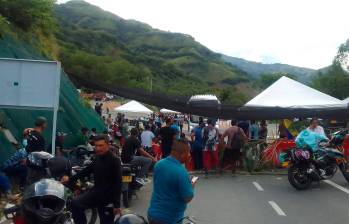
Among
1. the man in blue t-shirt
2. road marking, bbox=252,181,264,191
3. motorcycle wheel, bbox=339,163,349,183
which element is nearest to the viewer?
the man in blue t-shirt

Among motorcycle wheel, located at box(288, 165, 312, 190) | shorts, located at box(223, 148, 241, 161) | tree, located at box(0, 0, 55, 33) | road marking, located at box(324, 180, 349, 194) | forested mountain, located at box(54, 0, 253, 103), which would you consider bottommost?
road marking, located at box(324, 180, 349, 194)

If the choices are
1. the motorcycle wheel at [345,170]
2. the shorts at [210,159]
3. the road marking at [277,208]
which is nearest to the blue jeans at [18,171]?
the road marking at [277,208]

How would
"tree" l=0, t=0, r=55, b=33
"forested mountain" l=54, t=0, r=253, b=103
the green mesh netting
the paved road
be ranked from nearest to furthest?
the paved road < the green mesh netting < "tree" l=0, t=0, r=55, b=33 < "forested mountain" l=54, t=0, r=253, b=103

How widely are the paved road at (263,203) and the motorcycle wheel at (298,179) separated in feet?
0.48

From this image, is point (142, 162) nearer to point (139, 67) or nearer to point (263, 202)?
point (263, 202)

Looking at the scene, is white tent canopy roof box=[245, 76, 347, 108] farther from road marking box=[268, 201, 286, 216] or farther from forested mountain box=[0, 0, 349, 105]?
road marking box=[268, 201, 286, 216]

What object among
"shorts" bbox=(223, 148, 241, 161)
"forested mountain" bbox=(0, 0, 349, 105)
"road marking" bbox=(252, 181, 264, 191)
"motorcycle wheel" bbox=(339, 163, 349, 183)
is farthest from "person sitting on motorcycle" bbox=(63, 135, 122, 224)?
"shorts" bbox=(223, 148, 241, 161)

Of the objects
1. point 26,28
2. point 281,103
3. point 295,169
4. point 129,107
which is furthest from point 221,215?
point 129,107

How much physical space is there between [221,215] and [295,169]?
146 inches

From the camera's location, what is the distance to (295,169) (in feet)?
44.1

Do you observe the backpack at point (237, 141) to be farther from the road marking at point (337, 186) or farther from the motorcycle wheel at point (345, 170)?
the motorcycle wheel at point (345, 170)

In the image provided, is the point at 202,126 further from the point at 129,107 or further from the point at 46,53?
the point at 129,107

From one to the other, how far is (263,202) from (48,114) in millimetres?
6922

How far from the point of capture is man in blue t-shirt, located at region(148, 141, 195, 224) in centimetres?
555
